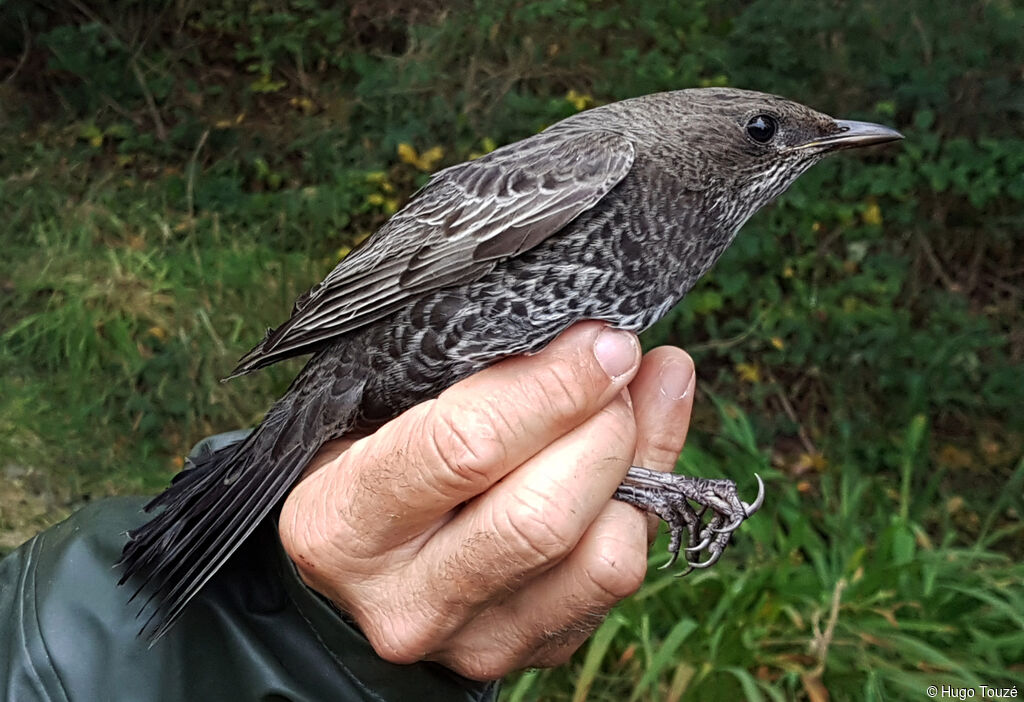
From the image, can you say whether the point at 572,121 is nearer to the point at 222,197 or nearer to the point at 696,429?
the point at 696,429

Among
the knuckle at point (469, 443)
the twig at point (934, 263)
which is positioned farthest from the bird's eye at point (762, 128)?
the twig at point (934, 263)

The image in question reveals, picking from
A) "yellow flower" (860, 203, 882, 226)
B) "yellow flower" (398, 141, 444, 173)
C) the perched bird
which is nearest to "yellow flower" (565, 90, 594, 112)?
"yellow flower" (398, 141, 444, 173)

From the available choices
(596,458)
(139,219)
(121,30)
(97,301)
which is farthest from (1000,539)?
(121,30)

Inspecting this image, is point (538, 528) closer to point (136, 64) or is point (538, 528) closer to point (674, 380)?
point (674, 380)

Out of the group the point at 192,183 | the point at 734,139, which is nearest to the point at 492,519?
the point at 734,139

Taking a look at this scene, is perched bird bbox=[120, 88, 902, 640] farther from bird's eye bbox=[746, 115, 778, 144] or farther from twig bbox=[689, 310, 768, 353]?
twig bbox=[689, 310, 768, 353]

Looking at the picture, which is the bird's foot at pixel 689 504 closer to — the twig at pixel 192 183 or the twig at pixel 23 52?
the twig at pixel 192 183

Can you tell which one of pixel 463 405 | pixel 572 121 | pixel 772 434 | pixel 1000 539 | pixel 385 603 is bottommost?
pixel 1000 539
